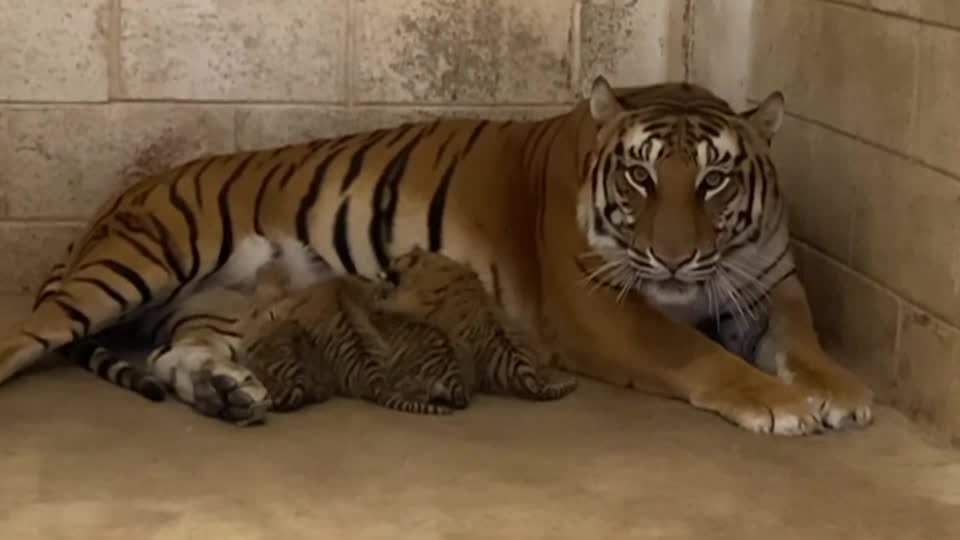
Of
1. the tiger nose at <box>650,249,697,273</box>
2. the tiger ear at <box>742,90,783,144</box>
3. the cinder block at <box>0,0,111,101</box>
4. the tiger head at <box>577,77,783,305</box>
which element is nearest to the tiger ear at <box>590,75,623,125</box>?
the tiger head at <box>577,77,783,305</box>

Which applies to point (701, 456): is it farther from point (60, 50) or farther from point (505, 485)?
point (60, 50)

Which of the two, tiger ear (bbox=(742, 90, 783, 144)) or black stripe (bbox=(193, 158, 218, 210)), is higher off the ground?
tiger ear (bbox=(742, 90, 783, 144))

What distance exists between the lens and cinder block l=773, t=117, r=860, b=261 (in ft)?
12.4

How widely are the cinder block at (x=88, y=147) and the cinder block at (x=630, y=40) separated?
911 millimetres

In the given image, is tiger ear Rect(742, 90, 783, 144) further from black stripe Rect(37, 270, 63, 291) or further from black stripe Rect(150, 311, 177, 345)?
black stripe Rect(37, 270, 63, 291)

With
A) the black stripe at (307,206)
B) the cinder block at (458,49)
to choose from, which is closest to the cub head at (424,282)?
the black stripe at (307,206)

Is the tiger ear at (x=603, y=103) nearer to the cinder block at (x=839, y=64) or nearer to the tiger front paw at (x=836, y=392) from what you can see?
the cinder block at (x=839, y=64)

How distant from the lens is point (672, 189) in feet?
11.4

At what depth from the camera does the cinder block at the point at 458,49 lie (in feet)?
14.1

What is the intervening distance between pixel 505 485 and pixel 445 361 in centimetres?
43

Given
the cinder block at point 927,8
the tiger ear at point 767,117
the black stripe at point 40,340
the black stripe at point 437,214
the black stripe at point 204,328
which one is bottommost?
the black stripe at point 204,328

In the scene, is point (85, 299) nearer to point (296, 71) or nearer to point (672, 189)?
point (296, 71)

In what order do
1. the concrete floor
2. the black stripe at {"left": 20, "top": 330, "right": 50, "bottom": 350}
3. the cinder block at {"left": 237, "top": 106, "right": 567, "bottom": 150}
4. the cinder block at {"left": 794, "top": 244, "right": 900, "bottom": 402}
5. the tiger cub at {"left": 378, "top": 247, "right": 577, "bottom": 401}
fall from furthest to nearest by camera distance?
the cinder block at {"left": 237, "top": 106, "right": 567, "bottom": 150} → the cinder block at {"left": 794, "top": 244, "right": 900, "bottom": 402} → the black stripe at {"left": 20, "top": 330, "right": 50, "bottom": 350} → the tiger cub at {"left": 378, "top": 247, "right": 577, "bottom": 401} → the concrete floor

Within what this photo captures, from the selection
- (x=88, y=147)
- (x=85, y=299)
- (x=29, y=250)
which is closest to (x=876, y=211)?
(x=85, y=299)
